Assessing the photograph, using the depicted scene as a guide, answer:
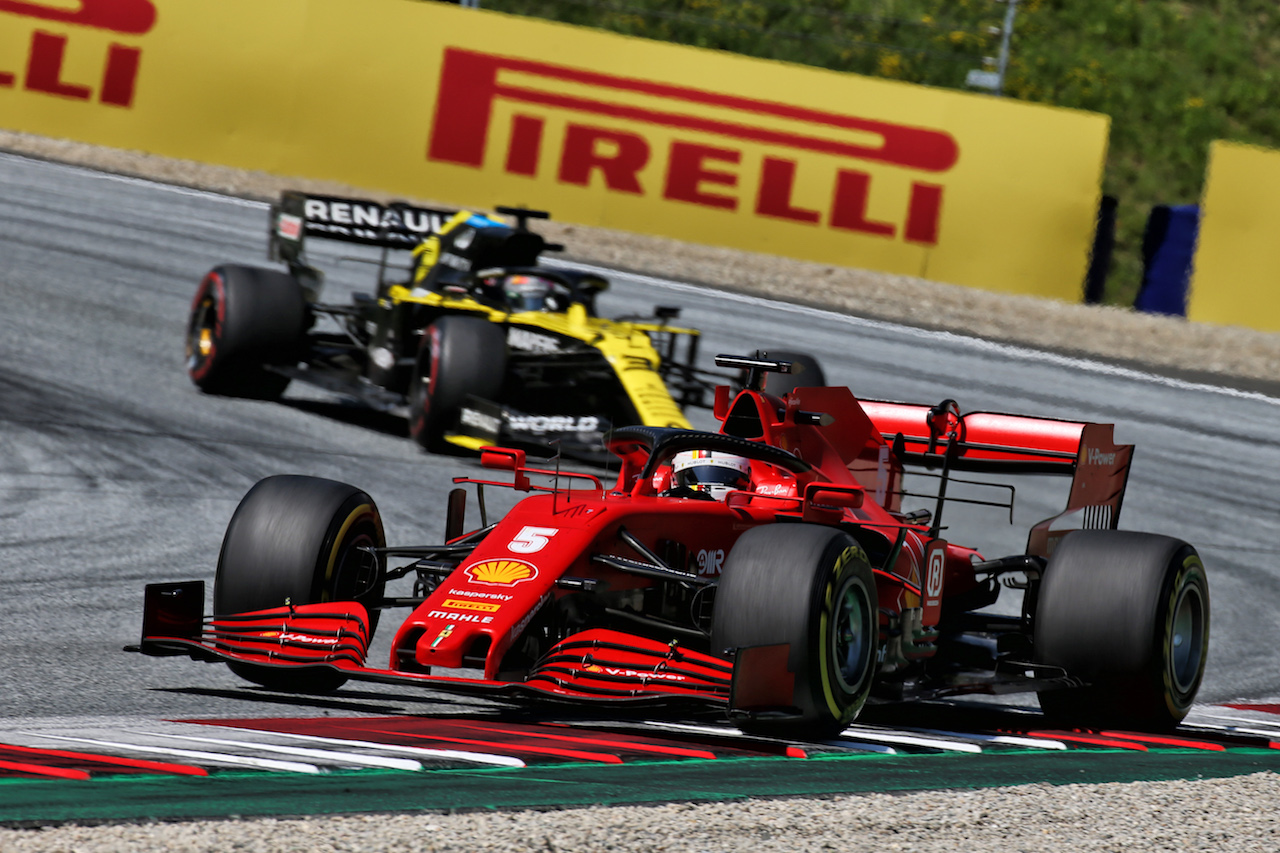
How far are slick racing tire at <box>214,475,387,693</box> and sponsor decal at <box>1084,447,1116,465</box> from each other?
331 centimetres

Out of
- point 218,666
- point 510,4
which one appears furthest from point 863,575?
point 510,4

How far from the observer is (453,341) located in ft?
39.1

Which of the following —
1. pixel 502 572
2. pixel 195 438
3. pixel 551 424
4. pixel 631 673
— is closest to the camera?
pixel 631 673

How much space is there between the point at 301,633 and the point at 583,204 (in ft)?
46.8

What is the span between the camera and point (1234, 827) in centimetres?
475

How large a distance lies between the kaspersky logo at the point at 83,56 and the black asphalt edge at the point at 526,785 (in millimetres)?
16189

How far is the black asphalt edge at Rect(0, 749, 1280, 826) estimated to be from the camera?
3996 mm

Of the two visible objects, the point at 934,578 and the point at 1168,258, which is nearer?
the point at 934,578

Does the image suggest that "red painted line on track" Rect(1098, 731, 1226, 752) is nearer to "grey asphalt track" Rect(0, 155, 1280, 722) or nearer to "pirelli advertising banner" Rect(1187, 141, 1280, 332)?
"grey asphalt track" Rect(0, 155, 1280, 722)

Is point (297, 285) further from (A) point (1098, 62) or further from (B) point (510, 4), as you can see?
(A) point (1098, 62)

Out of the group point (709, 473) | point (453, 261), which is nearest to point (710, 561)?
point (709, 473)

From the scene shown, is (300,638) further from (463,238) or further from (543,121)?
(543,121)

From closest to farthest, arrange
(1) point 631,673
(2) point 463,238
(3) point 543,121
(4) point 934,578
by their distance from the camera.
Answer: (1) point 631,673
(4) point 934,578
(2) point 463,238
(3) point 543,121

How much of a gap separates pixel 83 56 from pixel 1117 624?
51.9 feet
